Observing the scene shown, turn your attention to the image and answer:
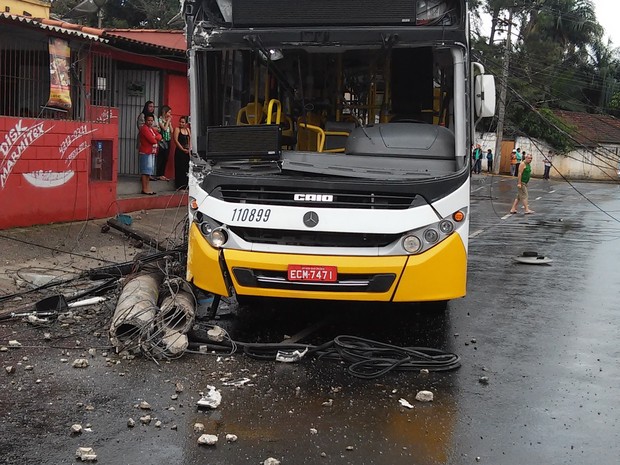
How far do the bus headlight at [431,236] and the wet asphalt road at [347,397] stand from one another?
1.07 m

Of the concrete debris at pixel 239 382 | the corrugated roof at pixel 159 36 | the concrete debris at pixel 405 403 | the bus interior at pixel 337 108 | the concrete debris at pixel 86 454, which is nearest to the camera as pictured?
the concrete debris at pixel 86 454

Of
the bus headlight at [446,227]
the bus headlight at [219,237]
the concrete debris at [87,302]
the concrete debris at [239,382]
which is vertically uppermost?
the bus headlight at [446,227]

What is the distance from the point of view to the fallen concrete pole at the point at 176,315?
19.3 ft

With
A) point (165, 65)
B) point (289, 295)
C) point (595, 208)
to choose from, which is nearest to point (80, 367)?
point (289, 295)

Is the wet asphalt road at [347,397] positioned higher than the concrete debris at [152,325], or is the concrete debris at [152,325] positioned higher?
the concrete debris at [152,325]

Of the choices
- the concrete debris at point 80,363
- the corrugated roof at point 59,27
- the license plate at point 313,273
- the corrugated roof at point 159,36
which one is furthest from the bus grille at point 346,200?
the corrugated roof at point 159,36

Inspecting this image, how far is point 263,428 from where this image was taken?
435 cm

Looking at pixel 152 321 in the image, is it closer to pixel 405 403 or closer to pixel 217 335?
pixel 217 335

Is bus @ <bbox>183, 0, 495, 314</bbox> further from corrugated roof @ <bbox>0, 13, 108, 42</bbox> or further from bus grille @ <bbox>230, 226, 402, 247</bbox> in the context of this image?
corrugated roof @ <bbox>0, 13, 108, 42</bbox>

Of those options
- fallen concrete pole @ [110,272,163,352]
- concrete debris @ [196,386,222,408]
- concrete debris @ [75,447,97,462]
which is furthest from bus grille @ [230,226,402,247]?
concrete debris @ [75,447,97,462]

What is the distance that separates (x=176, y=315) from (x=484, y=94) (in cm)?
353

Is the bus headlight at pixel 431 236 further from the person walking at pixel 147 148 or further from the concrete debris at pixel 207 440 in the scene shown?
the person walking at pixel 147 148

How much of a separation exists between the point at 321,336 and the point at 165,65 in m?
10.7

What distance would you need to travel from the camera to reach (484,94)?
670 centimetres
